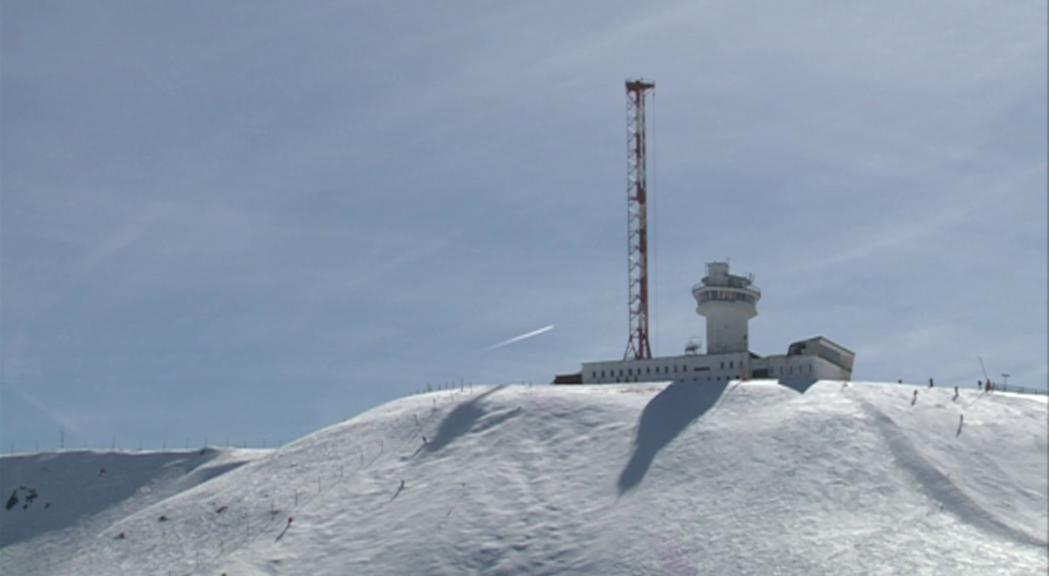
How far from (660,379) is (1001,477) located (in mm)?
31197

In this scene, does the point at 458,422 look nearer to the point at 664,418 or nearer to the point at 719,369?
the point at 664,418

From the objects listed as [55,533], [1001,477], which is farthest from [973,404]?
[55,533]

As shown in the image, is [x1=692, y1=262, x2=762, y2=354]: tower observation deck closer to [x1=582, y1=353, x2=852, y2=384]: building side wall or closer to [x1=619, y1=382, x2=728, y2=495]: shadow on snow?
[x1=582, y1=353, x2=852, y2=384]: building side wall

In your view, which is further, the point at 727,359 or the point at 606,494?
Answer: the point at 727,359

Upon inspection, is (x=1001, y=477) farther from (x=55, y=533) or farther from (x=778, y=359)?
(x=55, y=533)

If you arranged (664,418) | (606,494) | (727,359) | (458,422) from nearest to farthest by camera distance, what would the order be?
(606,494)
(664,418)
(458,422)
(727,359)

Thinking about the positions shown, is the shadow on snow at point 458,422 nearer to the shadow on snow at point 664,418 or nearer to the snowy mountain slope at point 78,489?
the shadow on snow at point 664,418

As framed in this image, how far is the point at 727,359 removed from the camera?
88438 millimetres

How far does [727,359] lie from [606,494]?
25.0 metres

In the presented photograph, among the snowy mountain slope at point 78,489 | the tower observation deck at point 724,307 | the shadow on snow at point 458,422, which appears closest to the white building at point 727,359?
the tower observation deck at point 724,307

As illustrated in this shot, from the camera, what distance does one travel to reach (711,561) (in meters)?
58.1

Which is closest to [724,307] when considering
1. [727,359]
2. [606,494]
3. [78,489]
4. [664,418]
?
[727,359]

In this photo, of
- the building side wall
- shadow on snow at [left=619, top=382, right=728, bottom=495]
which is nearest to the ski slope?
shadow on snow at [left=619, top=382, right=728, bottom=495]

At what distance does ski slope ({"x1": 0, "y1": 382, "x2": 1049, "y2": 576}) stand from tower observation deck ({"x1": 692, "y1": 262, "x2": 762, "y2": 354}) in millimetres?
11624
